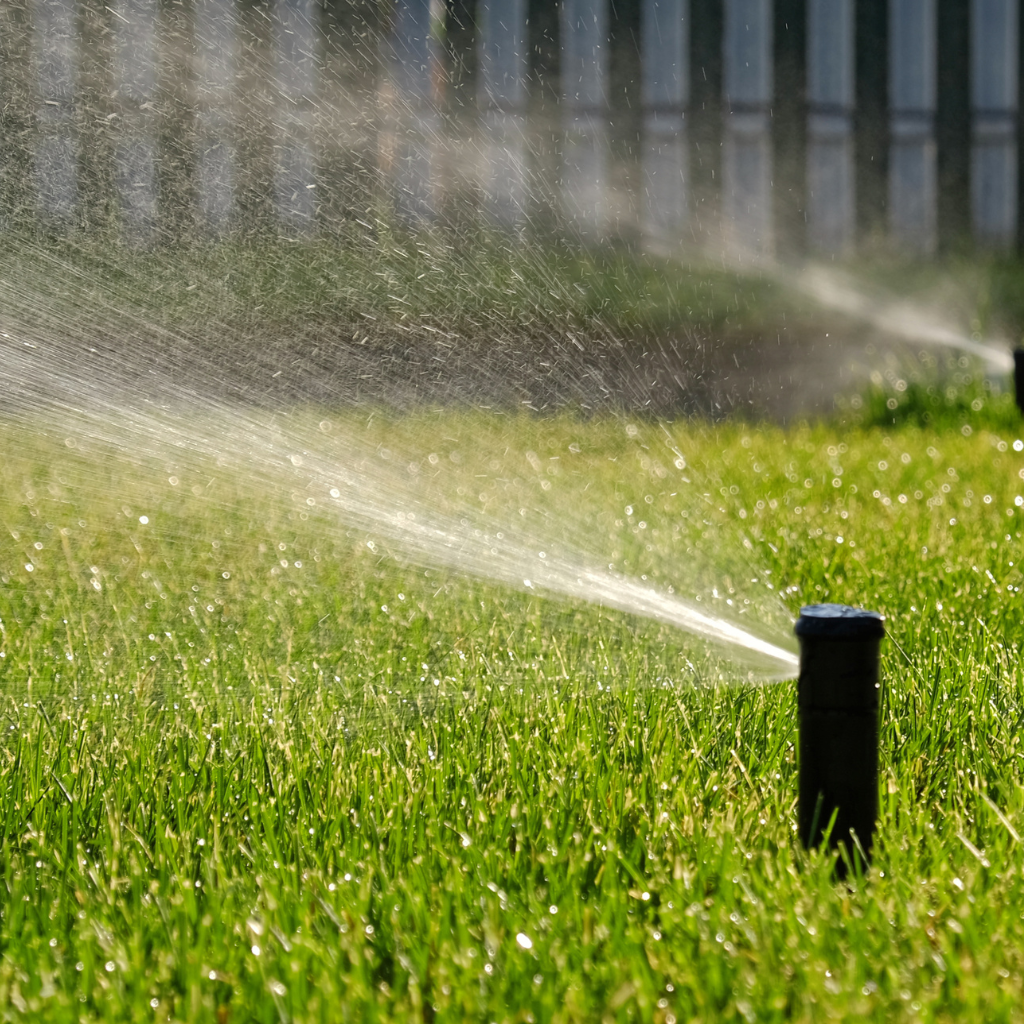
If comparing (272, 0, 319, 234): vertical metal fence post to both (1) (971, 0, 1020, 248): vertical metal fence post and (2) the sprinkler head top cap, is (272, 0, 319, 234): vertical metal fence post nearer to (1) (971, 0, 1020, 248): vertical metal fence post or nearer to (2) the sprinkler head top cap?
(1) (971, 0, 1020, 248): vertical metal fence post

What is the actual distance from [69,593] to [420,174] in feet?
19.4

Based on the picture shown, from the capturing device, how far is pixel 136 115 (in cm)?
778

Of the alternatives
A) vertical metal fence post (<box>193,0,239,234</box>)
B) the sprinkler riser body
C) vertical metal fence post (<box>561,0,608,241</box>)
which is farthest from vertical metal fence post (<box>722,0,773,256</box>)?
the sprinkler riser body

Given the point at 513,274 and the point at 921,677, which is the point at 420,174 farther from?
the point at 921,677

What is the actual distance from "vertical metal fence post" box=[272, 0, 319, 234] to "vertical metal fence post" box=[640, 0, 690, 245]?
2.15m

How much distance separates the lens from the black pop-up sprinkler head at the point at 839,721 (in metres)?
1.36

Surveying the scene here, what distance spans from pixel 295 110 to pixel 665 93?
7.94ft

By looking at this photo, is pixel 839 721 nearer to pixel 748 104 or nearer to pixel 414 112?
pixel 414 112

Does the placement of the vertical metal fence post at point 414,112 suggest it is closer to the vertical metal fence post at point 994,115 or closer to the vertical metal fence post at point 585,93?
the vertical metal fence post at point 585,93

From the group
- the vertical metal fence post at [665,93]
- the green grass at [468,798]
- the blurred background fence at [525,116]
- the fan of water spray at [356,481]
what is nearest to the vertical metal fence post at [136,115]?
the blurred background fence at [525,116]

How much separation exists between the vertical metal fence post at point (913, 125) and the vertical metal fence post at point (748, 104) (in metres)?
0.88

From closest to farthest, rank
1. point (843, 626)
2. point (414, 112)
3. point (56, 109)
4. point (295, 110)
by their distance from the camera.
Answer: point (843, 626) → point (295, 110) → point (56, 109) → point (414, 112)

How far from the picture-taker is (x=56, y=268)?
668 cm

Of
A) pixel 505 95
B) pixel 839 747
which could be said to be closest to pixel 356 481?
pixel 839 747
